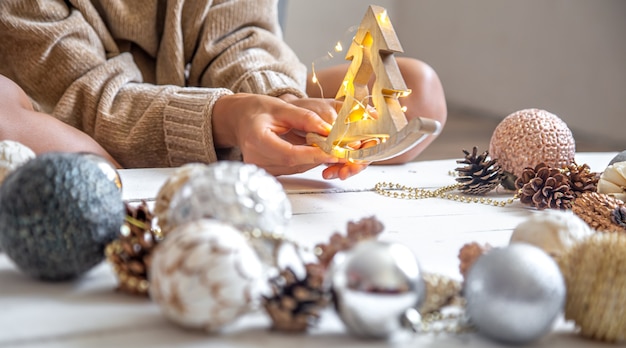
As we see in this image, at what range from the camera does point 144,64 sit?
3.74ft

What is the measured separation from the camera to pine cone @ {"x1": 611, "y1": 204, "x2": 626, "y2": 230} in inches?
22.6

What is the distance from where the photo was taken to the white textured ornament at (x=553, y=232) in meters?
0.42

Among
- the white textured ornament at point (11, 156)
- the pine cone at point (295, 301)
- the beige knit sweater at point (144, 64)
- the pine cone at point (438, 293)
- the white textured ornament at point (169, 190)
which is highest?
the pine cone at point (438, 293)

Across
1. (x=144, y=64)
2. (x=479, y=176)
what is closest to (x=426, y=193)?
(x=479, y=176)

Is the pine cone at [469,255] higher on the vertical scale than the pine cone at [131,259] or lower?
higher

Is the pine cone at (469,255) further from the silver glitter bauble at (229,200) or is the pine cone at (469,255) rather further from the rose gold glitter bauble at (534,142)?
the rose gold glitter bauble at (534,142)

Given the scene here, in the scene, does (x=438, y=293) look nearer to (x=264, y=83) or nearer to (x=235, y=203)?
(x=235, y=203)

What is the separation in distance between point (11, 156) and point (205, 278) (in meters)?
0.25

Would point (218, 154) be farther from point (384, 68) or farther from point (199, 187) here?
point (199, 187)

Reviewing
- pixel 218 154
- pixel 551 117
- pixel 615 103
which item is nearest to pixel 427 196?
pixel 551 117

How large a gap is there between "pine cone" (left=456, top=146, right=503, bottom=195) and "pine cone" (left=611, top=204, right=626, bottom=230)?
176 millimetres

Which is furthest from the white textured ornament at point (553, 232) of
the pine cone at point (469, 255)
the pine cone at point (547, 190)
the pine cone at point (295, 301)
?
the pine cone at point (547, 190)

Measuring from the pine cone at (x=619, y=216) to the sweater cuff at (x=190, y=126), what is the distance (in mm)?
470

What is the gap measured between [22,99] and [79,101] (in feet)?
0.48
